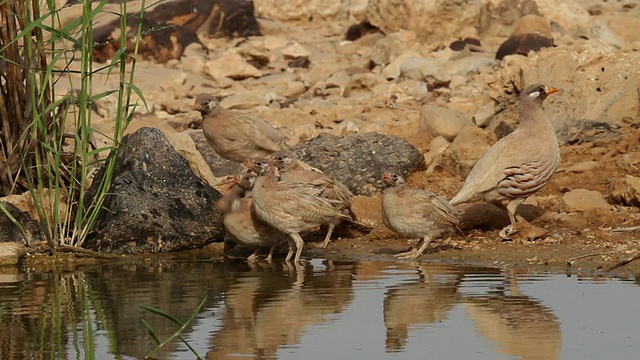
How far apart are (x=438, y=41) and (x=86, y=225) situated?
11.9 metres

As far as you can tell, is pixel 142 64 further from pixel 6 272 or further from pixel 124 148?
pixel 6 272

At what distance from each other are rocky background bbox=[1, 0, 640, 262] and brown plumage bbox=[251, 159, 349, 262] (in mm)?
975

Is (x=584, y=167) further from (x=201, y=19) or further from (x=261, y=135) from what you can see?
(x=201, y=19)

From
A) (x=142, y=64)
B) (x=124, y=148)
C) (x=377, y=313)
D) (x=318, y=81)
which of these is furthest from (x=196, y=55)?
(x=377, y=313)

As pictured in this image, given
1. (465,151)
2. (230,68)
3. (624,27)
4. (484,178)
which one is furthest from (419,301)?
(624,27)

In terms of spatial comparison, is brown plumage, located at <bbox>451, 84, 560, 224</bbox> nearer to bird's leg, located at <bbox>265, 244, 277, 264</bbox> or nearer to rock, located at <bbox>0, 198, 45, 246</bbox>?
bird's leg, located at <bbox>265, 244, 277, 264</bbox>

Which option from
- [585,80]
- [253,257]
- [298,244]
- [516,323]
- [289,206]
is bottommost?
[516,323]

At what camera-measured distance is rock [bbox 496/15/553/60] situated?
19891 mm

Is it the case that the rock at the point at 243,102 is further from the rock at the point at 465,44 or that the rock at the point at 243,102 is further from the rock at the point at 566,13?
the rock at the point at 566,13

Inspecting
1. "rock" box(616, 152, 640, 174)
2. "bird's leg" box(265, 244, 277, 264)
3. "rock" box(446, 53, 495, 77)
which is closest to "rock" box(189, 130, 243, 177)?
"bird's leg" box(265, 244, 277, 264)

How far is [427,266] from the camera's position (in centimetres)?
1093

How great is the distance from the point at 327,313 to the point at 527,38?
12.2 metres

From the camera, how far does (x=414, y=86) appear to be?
19.3 m

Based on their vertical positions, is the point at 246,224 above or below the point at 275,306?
above
